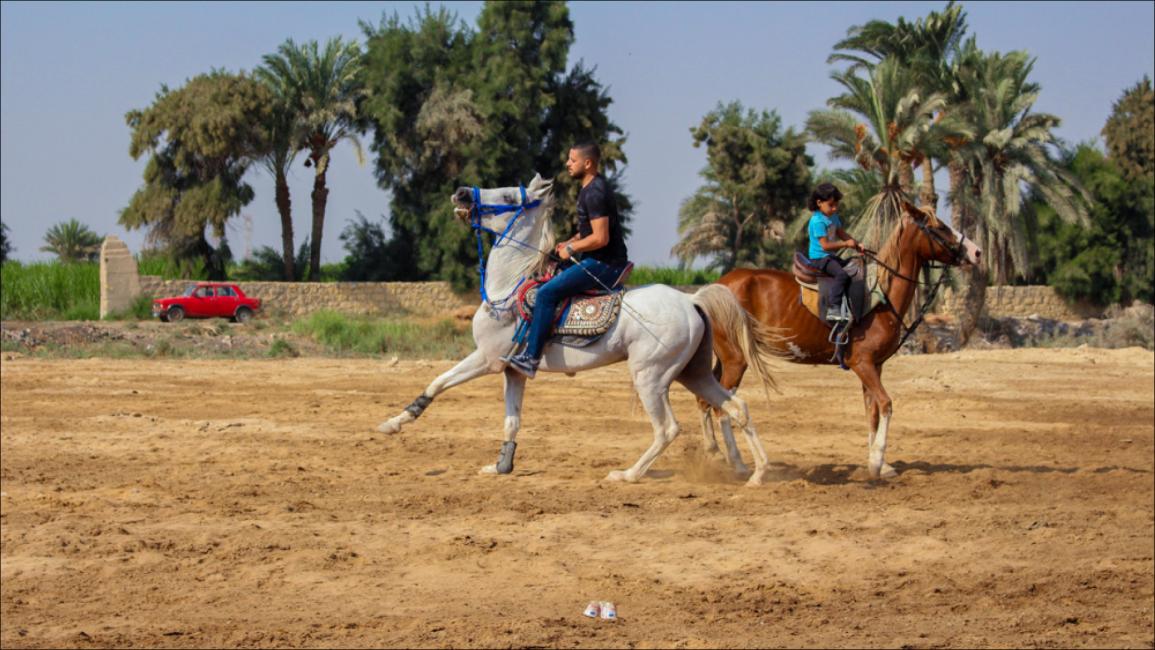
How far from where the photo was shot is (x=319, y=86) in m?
41.3

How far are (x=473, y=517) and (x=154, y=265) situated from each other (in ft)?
95.2

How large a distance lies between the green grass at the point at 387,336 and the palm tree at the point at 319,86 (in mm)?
7568

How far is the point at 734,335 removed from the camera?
10906mm

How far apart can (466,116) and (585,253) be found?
83.8 ft

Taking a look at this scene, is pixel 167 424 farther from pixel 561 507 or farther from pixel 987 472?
pixel 987 472

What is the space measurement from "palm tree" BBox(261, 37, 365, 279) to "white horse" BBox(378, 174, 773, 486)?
29560mm

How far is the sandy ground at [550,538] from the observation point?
1102cm

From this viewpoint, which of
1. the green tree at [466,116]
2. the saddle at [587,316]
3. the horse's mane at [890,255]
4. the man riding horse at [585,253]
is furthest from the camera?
the green tree at [466,116]

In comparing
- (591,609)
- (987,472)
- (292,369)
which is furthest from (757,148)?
(591,609)

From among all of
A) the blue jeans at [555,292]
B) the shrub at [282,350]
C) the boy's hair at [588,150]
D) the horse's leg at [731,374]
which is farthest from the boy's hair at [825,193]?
the shrub at [282,350]

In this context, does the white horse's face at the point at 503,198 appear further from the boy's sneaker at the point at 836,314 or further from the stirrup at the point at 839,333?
the stirrup at the point at 839,333

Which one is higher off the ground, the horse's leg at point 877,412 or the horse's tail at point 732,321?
the horse's tail at point 732,321

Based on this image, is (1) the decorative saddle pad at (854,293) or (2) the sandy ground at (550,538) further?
(1) the decorative saddle pad at (854,293)

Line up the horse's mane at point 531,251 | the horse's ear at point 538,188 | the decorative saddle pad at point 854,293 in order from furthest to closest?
the decorative saddle pad at point 854,293
the horse's mane at point 531,251
the horse's ear at point 538,188
